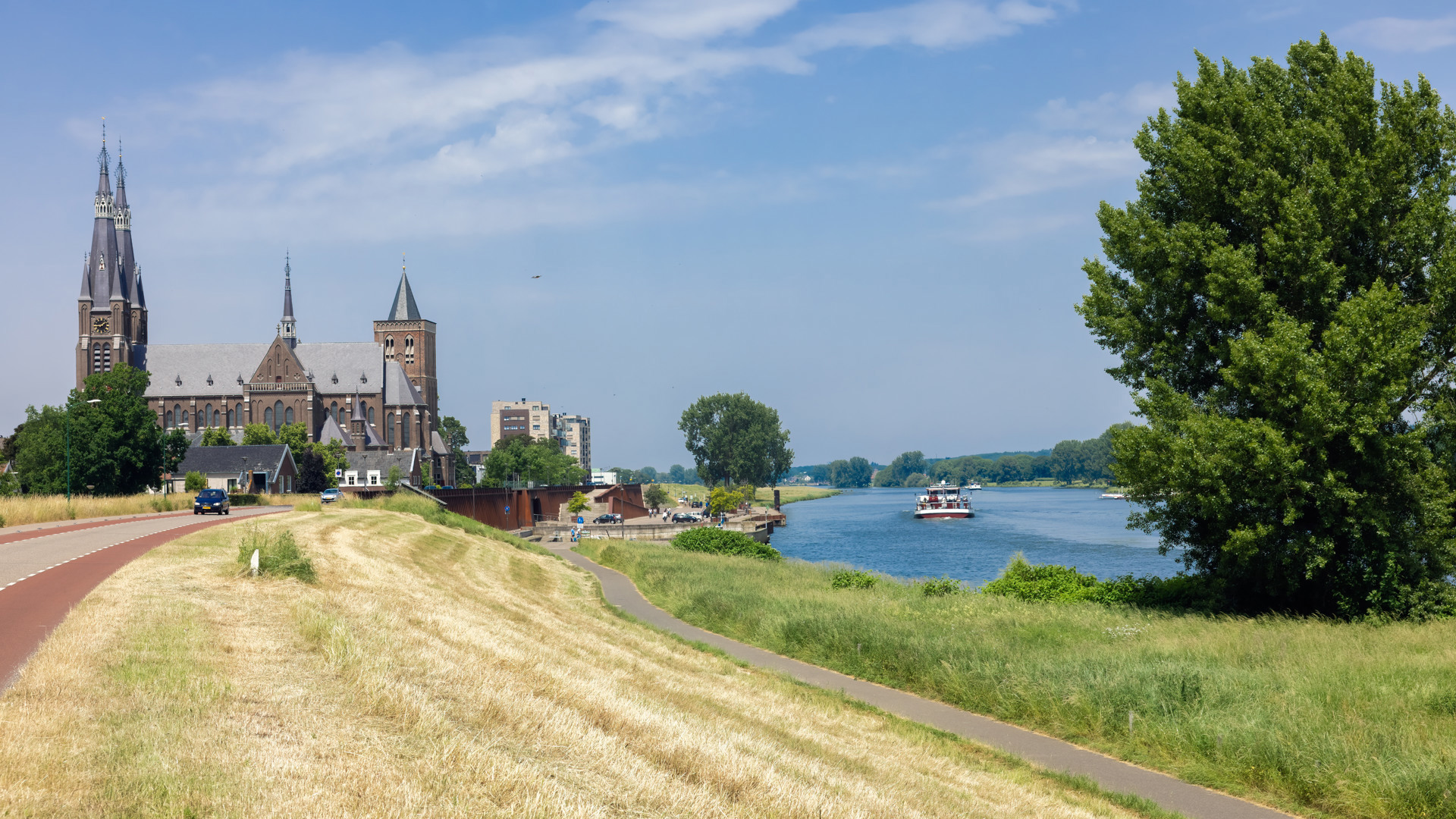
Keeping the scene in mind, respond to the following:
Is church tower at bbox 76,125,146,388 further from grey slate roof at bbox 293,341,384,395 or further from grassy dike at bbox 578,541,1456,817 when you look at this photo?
grassy dike at bbox 578,541,1456,817

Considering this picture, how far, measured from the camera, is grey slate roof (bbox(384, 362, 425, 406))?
143125 mm

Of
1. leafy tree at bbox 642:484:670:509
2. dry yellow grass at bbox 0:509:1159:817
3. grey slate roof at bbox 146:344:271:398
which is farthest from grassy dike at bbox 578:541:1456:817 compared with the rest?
leafy tree at bbox 642:484:670:509

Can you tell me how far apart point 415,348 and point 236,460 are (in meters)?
52.5

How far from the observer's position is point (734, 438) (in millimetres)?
189250

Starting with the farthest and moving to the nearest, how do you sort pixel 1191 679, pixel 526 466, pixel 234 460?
pixel 526 466 < pixel 234 460 < pixel 1191 679

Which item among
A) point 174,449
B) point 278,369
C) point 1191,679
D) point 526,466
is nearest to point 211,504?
point 1191,679

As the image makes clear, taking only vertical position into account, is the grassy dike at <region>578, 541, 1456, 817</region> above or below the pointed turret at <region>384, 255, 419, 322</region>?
below

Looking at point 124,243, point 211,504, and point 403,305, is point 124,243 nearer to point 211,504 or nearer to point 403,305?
point 403,305

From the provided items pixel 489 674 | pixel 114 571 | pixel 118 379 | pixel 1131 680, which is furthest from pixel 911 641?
pixel 118 379

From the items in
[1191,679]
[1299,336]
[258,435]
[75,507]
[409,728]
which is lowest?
[1191,679]

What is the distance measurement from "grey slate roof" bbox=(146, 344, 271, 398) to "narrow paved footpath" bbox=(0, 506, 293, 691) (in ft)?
366

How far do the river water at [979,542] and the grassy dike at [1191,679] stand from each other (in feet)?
67.0

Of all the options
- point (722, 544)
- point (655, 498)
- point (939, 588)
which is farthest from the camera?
point (655, 498)

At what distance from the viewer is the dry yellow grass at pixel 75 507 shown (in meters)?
39.1
